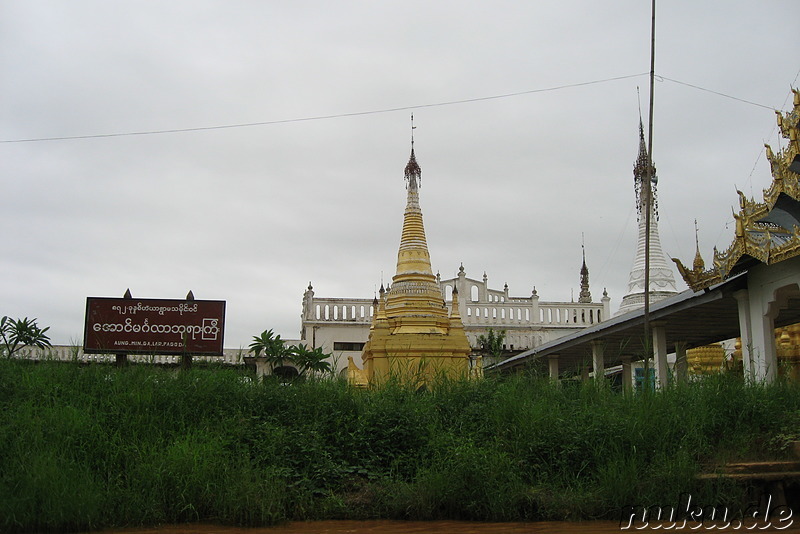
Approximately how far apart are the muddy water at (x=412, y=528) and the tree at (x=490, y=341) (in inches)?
984

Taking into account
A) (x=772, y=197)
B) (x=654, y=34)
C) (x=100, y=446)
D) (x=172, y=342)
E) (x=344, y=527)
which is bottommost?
(x=344, y=527)

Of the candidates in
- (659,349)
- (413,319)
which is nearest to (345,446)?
(659,349)

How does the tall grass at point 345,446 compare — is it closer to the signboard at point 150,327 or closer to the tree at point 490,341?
the signboard at point 150,327

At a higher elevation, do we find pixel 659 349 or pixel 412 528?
pixel 659 349

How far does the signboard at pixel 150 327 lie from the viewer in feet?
52.2

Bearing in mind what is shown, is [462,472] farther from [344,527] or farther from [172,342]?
[172,342]

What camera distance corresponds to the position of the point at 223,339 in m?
16.0

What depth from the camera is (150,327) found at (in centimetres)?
1596

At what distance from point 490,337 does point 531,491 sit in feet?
86.9

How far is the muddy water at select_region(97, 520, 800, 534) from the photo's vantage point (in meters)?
9.88

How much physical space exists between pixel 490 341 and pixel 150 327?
923 inches

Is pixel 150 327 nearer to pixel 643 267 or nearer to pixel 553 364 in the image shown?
pixel 553 364

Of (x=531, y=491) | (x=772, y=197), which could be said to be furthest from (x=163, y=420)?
(x=772, y=197)

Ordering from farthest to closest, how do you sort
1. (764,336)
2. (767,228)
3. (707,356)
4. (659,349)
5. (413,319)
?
(413,319)
(707,356)
(659,349)
(764,336)
(767,228)
